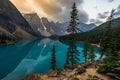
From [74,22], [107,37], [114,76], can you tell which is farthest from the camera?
[107,37]

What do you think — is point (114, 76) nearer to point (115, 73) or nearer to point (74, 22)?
point (115, 73)

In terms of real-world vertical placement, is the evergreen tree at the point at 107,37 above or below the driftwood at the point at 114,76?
above

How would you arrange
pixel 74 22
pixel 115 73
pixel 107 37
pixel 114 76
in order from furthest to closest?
1. pixel 107 37
2. pixel 74 22
3. pixel 115 73
4. pixel 114 76

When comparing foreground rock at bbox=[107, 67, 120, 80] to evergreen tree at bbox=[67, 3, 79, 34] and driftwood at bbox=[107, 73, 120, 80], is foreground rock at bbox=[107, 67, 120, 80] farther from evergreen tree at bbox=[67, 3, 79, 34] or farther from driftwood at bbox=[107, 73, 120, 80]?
evergreen tree at bbox=[67, 3, 79, 34]

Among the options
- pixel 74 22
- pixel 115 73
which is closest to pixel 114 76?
pixel 115 73

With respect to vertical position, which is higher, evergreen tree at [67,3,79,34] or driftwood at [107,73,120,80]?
evergreen tree at [67,3,79,34]

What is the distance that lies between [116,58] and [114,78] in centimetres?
789

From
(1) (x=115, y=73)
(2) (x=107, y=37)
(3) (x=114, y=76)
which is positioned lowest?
(3) (x=114, y=76)

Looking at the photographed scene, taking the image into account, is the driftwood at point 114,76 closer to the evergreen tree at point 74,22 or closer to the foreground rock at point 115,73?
the foreground rock at point 115,73

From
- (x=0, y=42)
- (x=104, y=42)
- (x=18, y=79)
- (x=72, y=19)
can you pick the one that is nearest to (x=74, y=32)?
(x=72, y=19)

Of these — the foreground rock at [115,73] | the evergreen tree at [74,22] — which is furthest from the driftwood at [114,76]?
the evergreen tree at [74,22]

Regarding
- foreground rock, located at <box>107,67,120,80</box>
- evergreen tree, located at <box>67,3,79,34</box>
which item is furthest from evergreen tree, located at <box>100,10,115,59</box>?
foreground rock, located at <box>107,67,120,80</box>

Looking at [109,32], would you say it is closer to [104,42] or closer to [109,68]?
[104,42]

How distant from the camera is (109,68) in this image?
34.6 metres
